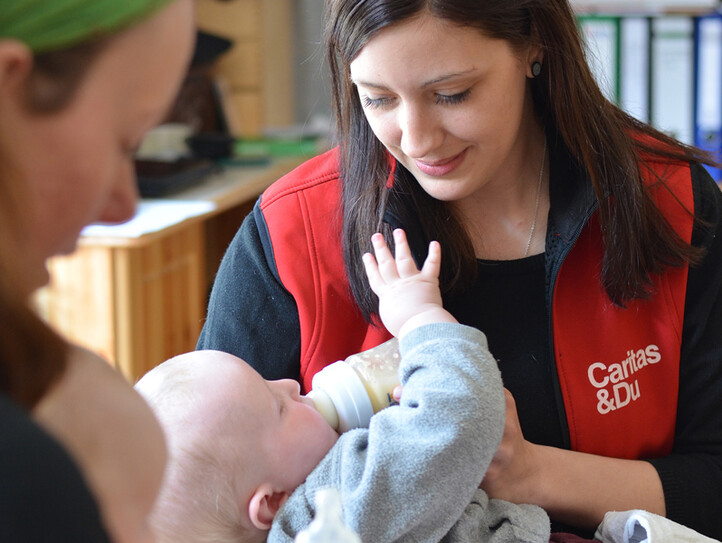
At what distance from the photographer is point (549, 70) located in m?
1.28

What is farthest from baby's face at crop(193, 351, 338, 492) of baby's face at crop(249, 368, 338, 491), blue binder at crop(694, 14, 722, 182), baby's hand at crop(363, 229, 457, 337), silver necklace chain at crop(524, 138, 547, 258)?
blue binder at crop(694, 14, 722, 182)

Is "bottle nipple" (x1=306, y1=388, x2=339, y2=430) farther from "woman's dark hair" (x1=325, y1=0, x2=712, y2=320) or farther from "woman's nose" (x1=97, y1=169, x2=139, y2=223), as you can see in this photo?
"woman's nose" (x1=97, y1=169, x2=139, y2=223)

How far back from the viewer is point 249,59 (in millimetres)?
3832

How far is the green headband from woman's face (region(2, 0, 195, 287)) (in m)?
0.02

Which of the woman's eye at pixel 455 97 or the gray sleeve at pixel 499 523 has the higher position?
the woman's eye at pixel 455 97

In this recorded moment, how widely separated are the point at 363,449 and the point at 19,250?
2.04 ft

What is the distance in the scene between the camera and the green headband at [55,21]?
0.45 m

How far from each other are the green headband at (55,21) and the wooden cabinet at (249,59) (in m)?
3.32

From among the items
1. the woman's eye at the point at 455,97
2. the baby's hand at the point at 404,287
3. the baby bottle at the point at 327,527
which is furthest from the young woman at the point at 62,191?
the woman's eye at the point at 455,97

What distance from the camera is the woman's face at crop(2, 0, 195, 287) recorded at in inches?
18.8

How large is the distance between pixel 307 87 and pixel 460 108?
3.11 metres

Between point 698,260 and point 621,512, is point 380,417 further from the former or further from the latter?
point 698,260

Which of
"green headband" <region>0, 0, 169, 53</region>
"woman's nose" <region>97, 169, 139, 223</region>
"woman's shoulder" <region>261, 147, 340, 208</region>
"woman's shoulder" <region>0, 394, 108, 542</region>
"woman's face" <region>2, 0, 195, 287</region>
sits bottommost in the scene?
"woman's shoulder" <region>261, 147, 340, 208</region>

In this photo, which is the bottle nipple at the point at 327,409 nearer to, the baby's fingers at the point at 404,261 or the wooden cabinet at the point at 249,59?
the baby's fingers at the point at 404,261
